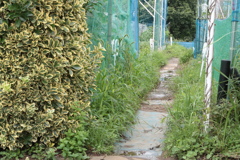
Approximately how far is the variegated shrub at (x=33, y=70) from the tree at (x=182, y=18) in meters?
36.8

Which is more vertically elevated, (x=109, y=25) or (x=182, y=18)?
(x=182, y=18)

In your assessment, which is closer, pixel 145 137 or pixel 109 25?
pixel 145 137

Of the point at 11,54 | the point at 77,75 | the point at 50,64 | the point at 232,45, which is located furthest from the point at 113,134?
the point at 232,45

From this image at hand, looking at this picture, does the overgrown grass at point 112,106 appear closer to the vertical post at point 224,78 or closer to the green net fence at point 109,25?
the green net fence at point 109,25

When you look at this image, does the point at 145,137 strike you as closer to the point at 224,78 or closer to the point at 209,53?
the point at 224,78

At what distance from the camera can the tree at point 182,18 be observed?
130ft

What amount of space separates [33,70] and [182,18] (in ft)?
124

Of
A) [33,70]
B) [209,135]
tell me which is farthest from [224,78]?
[33,70]

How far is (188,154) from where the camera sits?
3701 mm

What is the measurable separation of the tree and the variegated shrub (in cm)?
3681

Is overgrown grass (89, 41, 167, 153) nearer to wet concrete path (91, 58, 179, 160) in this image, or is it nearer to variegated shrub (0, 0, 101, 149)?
wet concrete path (91, 58, 179, 160)

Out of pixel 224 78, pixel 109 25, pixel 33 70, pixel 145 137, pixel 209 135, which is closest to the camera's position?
pixel 33 70

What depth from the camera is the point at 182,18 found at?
39969 mm

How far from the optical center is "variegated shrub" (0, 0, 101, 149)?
11.7 feet
